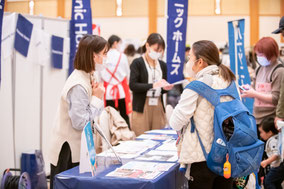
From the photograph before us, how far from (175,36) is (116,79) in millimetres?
1552

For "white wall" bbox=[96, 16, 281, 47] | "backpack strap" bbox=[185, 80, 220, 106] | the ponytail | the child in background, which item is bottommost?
the child in background

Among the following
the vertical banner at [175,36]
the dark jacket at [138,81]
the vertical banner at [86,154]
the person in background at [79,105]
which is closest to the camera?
the vertical banner at [86,154]

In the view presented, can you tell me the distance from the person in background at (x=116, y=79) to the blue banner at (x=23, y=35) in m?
1.68

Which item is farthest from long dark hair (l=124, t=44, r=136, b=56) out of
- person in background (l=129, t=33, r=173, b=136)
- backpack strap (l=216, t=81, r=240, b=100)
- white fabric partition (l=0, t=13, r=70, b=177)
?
backpack strap (l=216, t=81, r=240, b=100)

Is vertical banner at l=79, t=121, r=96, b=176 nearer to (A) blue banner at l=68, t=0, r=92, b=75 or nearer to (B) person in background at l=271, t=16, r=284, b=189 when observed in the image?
(B) person in background at l=271, t=16, r=284, b=189

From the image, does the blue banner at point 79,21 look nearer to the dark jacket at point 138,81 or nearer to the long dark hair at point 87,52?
the dark jacket at point 138,81

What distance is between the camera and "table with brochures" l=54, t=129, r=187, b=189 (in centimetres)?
231

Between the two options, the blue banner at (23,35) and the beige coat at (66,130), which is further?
the blue banner at (23,35)

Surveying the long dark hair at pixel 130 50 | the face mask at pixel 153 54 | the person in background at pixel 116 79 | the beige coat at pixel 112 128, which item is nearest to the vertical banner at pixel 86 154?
the beige coat at pixel 112 128

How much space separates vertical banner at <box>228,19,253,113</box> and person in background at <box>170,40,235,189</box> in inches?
100

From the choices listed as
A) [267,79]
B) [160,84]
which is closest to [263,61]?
[267,79]

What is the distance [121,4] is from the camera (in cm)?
1325

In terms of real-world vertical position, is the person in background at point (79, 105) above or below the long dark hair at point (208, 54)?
below

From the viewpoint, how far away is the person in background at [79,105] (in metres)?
2.73
